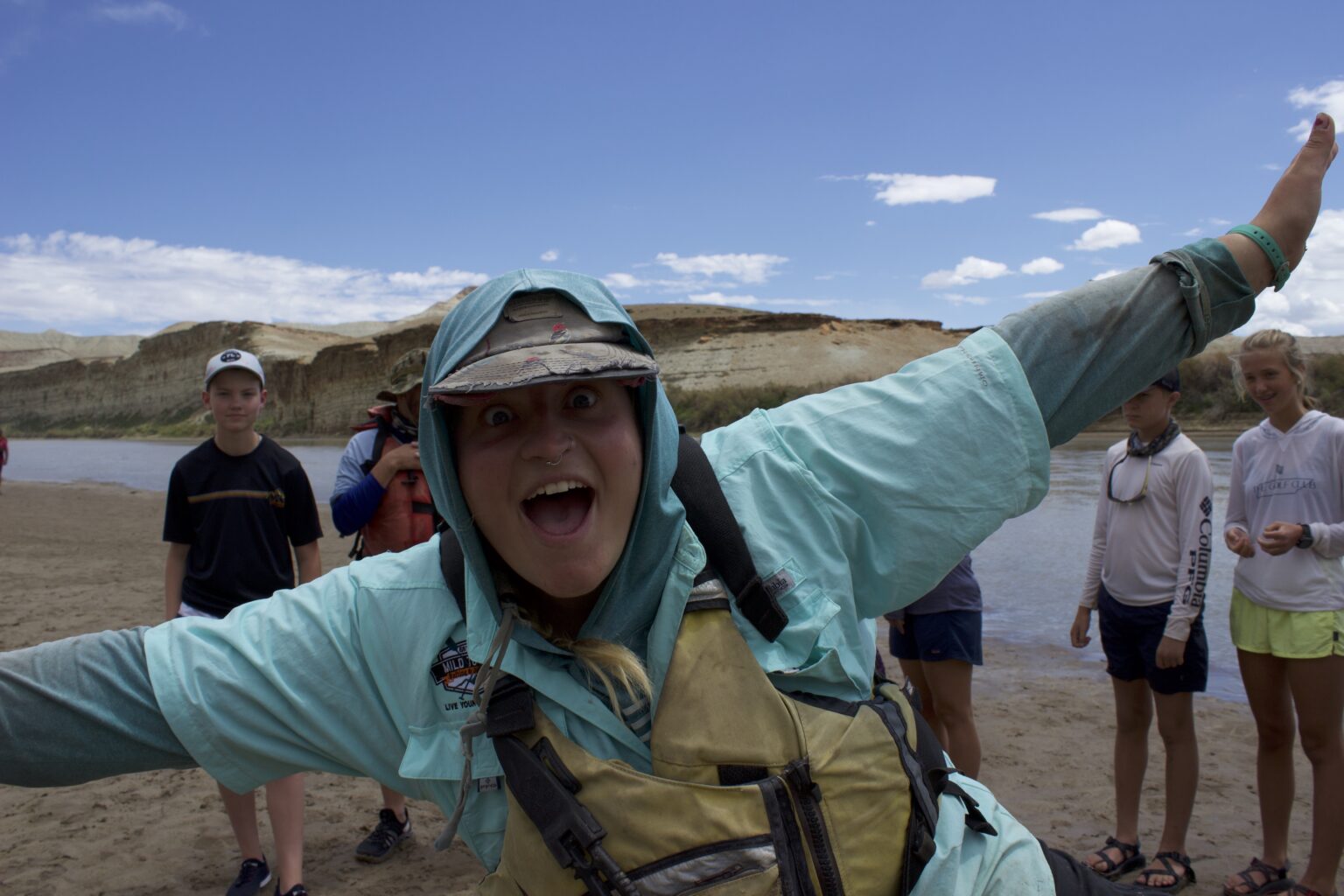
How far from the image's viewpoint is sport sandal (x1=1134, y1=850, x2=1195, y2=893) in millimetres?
3945

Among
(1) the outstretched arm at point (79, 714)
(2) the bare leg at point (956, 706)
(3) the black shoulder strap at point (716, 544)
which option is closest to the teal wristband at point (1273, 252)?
(3) the black shoulder strap at point (716, 544)

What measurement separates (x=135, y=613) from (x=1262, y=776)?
344 inches

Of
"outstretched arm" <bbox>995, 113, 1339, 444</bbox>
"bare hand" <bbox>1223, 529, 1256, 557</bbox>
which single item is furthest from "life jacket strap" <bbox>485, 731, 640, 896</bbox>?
"bare hand" <bbox>1223, 529, 1256, 557</bbox>

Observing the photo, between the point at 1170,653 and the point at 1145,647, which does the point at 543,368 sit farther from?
the point at 1145,647

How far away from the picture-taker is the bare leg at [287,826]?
374cm

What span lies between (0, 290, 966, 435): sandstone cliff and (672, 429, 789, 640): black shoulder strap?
44.2 metres

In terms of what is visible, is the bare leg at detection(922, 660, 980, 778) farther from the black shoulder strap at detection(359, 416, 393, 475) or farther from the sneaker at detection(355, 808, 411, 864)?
the black shoulder strap at detection(359, 416, 393, 475)

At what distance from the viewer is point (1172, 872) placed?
3.97 m

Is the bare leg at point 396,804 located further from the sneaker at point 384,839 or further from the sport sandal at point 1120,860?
the sport sandal at point 1120,860

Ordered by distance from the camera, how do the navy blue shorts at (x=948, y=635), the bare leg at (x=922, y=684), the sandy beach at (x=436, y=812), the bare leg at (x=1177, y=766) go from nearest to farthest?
1. the bare leg at (x=1177, y=766)
2. the sandy beach at (x=436, y=812)
3. the navy blue shorts at (x=948, y=635)
4. the bare leg at (x=922, y=684)

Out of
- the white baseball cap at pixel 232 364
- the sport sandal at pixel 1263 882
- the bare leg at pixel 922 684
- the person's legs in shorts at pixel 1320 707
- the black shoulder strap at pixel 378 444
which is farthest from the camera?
the bare leg at pixel 922 684

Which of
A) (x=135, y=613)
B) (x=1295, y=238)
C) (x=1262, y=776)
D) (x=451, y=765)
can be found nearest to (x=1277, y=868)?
(x=1262, y=776)

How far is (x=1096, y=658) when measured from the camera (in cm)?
755

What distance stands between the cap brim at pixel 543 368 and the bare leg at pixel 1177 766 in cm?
350
